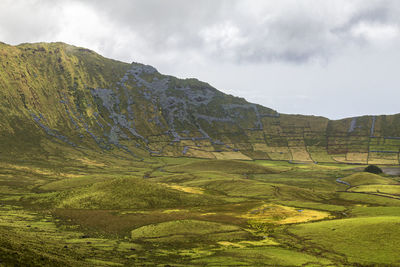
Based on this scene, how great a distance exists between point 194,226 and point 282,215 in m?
30.1

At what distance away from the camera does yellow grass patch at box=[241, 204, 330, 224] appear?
8656 cm

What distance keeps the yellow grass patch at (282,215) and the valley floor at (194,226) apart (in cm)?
29

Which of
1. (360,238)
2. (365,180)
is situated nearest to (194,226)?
(360,238)

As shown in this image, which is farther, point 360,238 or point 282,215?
point 282,215

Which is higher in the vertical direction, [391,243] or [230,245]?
[391,243]

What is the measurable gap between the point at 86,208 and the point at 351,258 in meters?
82.6

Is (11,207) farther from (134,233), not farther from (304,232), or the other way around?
(304,232)

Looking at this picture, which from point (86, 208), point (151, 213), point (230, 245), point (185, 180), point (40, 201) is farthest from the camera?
point (185, 180)

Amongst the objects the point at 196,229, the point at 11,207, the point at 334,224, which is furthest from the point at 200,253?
the point at 11,207

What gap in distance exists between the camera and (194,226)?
255 ft

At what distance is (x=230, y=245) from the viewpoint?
210 ft

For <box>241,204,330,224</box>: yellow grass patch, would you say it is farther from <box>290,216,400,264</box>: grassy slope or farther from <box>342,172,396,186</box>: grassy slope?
<box>342,172,396,186</box>: grassy slope

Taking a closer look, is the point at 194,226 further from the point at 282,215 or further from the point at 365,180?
the point at 365,180

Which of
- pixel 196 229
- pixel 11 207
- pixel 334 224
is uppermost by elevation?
pixel 334 224
